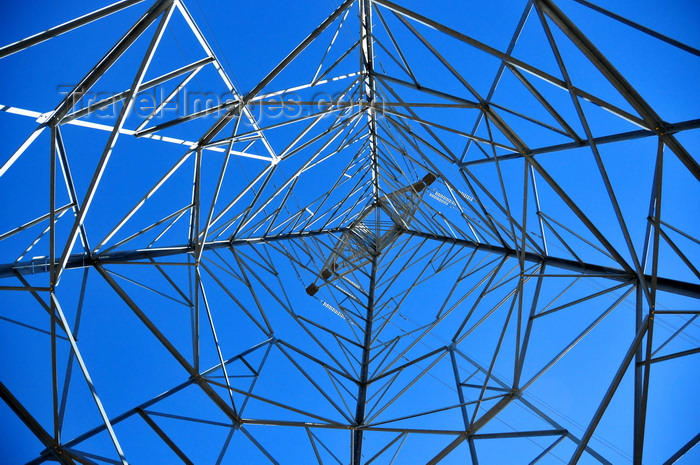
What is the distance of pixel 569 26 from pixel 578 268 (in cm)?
454

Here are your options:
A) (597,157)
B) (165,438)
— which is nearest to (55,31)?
(165,438)

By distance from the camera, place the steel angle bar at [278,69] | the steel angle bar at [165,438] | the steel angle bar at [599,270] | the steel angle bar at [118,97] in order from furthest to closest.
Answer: the steel angle bar at [165,438], the steel angle bar at [278,69], the steel angle bar at [118,97], the steel angle bar at [599,270]

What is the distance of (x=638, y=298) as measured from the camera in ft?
20.8

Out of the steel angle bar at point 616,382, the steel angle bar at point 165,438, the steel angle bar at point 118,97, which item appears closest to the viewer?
the steel angle bar at point 616,382

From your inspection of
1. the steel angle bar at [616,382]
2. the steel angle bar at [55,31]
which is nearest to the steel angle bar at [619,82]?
the steel angle bar at [616,382]

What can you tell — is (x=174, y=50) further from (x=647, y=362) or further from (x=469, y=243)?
(x=647, y=362)

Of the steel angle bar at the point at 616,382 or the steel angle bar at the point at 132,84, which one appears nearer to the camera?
the steel angle bar at the point at 616,382

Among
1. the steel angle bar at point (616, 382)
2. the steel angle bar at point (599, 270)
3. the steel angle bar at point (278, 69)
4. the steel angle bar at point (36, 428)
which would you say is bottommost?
the steel angle bar at point (36, 428)

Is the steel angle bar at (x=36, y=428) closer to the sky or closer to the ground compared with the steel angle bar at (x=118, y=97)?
closer to the ground

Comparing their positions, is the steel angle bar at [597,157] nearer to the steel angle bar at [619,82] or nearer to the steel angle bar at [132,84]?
the steel angle bar at [619,82]

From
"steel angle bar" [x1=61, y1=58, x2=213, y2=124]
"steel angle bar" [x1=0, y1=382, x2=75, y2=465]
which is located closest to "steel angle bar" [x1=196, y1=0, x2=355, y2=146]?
"steel angle bar" [x1=61, y1=58, x2=213, y2=124]

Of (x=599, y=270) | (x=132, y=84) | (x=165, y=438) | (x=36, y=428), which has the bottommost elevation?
(x=36, y=428)

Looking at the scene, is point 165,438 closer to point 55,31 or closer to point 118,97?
point 118,97

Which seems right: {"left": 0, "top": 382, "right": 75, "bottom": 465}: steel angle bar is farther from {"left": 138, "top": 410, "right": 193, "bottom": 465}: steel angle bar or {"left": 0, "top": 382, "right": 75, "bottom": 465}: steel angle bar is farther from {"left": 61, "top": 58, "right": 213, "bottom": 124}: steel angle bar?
{"left": 61, "top": 58, "right": 213, "bottom": 124}: steel angle bar
